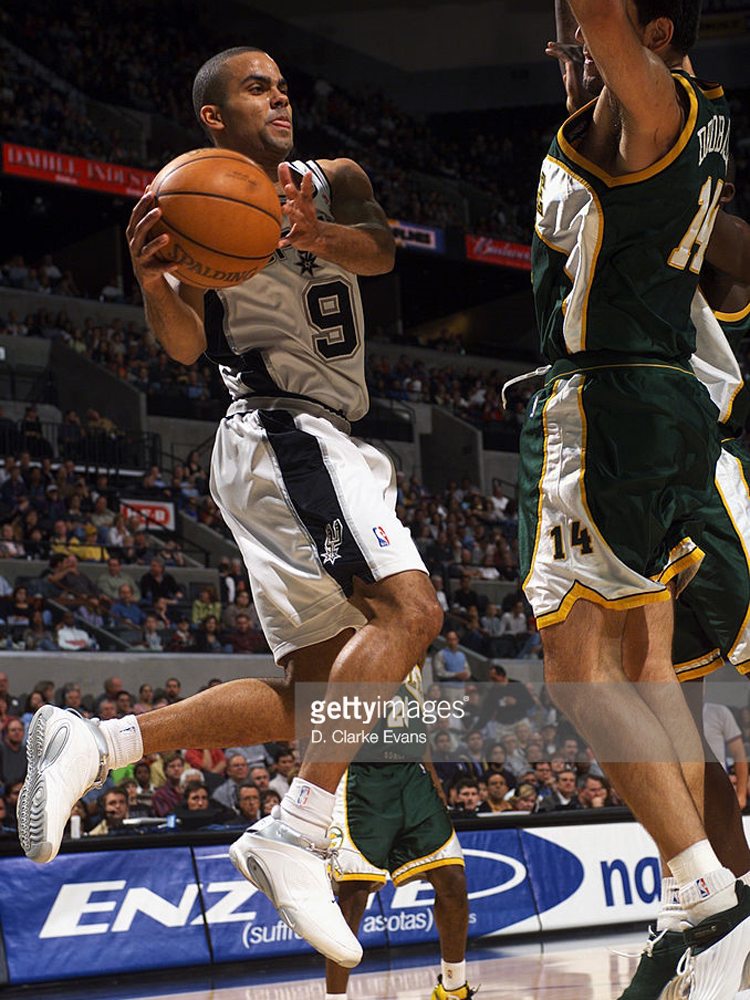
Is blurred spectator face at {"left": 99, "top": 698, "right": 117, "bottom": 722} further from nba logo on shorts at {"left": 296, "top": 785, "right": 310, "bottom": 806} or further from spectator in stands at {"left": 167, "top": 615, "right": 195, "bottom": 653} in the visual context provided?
nba logo on shorts at {"left": 296, "top": 785, "right": 310, "bottom": 806}

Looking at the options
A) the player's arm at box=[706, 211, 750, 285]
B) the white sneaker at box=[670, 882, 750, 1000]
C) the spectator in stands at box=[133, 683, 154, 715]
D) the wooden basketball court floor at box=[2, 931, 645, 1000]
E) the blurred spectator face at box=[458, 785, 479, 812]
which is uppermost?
the player's arm at box=[706, 211, 750, 285]

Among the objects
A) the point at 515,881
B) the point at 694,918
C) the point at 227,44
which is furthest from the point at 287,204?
the point at 227,44

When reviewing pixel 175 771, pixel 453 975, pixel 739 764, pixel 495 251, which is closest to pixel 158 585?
pixel 175 771

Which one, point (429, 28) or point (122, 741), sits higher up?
point (429, 28)

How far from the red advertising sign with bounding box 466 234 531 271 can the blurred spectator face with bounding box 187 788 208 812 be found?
14.7 meters

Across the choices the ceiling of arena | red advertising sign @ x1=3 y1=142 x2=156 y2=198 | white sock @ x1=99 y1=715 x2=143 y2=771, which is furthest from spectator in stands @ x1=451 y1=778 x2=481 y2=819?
the ceiling of arena

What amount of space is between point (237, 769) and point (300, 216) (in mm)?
5978

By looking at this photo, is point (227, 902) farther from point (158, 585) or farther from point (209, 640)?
point (158, 585)

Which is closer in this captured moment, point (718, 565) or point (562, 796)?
point (718, 565)

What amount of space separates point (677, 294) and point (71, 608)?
9428 millimetres

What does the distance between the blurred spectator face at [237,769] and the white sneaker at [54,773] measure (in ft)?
17.7

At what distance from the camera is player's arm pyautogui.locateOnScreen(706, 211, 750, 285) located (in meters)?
3.26

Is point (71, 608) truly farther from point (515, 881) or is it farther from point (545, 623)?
point (545, 623)

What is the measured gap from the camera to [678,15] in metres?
2.93
